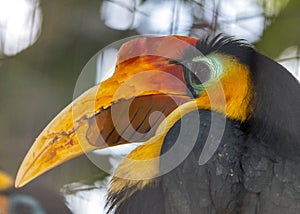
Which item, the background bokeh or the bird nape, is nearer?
the bird nape

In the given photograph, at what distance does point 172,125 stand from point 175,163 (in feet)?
0.25

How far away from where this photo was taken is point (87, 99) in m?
1.26

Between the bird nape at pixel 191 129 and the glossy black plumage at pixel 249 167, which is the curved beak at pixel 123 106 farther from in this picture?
the glossy black plumage at pixel 249 167

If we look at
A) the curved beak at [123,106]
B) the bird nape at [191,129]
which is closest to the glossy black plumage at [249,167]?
the bird nape at [191,129]

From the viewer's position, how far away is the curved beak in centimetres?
126

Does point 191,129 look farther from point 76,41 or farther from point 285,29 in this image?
point 76,41

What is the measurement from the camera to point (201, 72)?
1.29 m

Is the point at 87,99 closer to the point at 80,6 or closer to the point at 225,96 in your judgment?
the point at 225,96

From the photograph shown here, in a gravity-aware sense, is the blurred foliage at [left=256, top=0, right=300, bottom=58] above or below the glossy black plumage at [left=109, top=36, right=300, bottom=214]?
above

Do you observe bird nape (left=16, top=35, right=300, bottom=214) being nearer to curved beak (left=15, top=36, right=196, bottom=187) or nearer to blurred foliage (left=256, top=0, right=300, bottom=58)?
curved beak (left=15, top=36, right=196, bottom=187)

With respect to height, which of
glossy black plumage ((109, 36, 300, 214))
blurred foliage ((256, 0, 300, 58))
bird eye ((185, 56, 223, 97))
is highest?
blurred foliage ((256, 0, 300, 58))

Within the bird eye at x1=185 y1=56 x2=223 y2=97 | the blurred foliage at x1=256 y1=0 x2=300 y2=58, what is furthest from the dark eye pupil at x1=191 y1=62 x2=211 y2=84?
the blurred foliage at x1=256 y1=0 x2=300 y2=58

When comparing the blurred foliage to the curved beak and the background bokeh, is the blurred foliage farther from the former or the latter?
the curved beak

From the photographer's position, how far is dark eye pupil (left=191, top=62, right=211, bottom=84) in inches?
50.5
